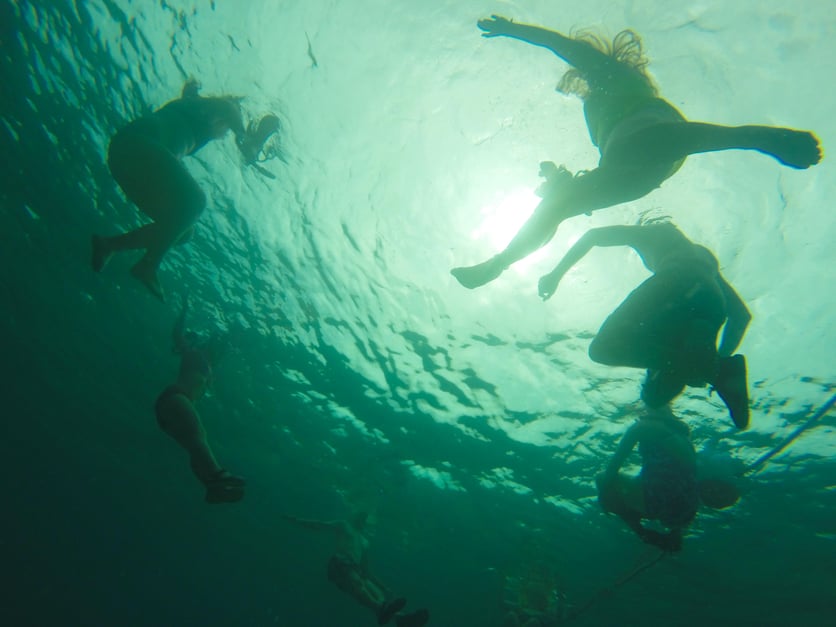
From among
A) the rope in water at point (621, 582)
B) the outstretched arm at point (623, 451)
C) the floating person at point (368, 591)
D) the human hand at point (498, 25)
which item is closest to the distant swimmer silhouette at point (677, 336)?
the outstretched arm at point (623, 451)

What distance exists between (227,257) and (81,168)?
15.7 ft

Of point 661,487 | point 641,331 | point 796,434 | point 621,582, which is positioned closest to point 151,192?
point 641,331

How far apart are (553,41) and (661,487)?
13.5 ft

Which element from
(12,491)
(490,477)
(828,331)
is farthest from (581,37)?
(12,491)

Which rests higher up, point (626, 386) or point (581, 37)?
point (626, 386)

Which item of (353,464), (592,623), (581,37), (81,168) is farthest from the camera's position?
(592,623)

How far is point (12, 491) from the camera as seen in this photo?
3728 centimetres

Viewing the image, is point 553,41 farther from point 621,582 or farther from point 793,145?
point 621,582

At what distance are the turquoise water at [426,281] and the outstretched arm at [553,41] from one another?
103 inches

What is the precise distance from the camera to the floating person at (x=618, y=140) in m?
2.75

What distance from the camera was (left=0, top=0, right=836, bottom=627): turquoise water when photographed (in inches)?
248

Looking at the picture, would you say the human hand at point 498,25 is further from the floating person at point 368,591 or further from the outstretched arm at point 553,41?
the floating person at point 368,591

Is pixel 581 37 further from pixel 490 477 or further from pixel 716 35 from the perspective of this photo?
pixel 490 477

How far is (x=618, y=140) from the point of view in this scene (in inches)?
121
